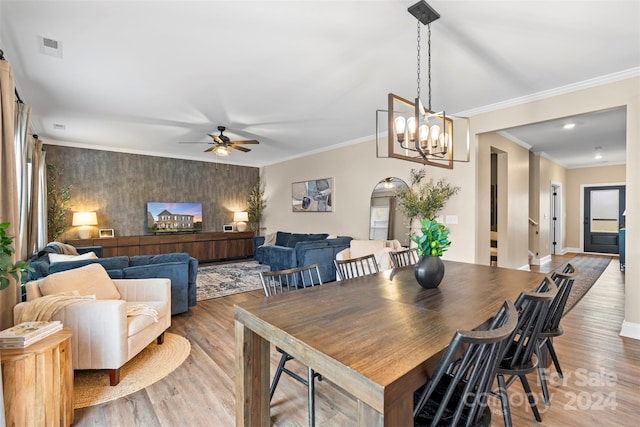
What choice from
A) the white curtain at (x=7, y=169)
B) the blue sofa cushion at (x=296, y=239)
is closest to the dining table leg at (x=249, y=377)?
the white curtain at (x=7, y=169)

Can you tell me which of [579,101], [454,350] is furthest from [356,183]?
[454,350]

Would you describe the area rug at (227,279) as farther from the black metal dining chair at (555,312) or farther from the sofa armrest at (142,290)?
the black metal dining chair at (555,312)

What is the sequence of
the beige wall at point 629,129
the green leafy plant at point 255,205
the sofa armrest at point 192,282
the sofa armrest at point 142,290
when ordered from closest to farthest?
the sofa armrest at point 142,290
the beige wall at point 629,129
the sofa armrest at point 192,282
the green leafy plant at point 255,205

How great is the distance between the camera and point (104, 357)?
218 cm

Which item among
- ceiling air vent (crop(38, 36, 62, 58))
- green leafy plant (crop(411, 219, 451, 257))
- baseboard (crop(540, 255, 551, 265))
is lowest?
baseboard (crop(540, 255, 551, 265))

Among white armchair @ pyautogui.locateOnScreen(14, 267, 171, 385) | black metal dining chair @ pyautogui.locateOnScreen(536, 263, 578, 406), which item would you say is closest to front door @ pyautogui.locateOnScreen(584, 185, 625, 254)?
black metal dining chair @ pyautogui.locateOnScreen(536, 263, 578, 406)

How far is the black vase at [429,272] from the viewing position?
201 cm

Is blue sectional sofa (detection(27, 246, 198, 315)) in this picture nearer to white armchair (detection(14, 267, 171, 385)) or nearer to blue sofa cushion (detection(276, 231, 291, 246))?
white armchair (detection(14, 267, 171, 385))

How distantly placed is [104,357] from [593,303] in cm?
580

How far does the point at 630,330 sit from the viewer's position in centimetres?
302

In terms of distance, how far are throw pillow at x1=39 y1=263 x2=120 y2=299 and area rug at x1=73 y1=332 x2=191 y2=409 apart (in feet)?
2.12

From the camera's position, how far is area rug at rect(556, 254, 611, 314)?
4.29 meters

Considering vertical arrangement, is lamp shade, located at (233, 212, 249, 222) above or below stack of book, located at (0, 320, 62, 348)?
above

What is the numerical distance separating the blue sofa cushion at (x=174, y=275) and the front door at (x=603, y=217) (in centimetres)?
1109
